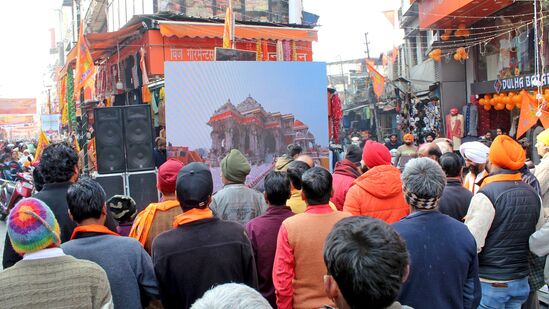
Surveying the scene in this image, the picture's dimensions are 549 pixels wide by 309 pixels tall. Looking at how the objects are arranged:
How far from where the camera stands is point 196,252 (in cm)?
305

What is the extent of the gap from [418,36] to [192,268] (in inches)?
854

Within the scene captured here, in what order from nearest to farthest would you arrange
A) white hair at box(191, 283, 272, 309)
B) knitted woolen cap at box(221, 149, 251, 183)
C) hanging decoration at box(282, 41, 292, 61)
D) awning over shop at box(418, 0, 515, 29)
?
white hair at box(191, 283, 272, 309) → knitted woolen cap at box(221, 149, 251, 183) → awning over shop at box(418, 0, 515, 29) → hanging decoration at box(282, 41, 292, 61)

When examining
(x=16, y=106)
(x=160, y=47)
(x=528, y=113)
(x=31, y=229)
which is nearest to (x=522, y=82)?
(x=528, y=113)

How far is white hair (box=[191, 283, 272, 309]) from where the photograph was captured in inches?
57.2

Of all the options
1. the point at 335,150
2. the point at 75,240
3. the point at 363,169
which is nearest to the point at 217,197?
the point at 75,240

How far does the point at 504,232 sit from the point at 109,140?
6417mm

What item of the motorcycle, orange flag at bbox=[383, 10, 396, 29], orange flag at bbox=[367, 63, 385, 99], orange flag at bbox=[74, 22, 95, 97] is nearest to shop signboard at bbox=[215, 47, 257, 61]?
orange flag at bbox=[74, 22, 95, 97]

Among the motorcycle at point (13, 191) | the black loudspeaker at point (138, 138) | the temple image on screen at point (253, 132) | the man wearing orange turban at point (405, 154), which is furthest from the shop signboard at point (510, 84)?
the motorcycle at point (13, 191)

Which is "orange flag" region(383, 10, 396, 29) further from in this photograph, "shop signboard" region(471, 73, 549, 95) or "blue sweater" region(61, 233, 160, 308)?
"blue sweater" region(61, 233, 160, 308)

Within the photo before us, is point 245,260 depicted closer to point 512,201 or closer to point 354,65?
point 512,201

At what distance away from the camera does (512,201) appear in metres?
3.72

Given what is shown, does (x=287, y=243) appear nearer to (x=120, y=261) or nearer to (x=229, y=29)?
(x=120, y=261)

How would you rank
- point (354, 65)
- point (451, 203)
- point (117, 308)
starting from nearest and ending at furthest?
point (117, 308), point (451, 203), point (354, 65)

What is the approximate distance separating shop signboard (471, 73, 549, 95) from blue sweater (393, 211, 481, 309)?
383 inches
